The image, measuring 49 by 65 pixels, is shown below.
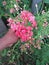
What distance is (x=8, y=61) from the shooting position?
2.43m

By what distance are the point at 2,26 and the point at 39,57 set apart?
490 mm

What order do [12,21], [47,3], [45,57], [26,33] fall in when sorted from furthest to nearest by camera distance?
[47,3]
[45,57]
[12,21]
[26,33]

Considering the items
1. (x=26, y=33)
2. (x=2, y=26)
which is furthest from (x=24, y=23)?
(x=2, y=26)

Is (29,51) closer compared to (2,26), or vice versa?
(2,26)

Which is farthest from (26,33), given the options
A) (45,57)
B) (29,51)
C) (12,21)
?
(29,51)

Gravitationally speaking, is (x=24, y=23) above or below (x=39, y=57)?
above

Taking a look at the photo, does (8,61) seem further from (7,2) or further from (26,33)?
(26,33)

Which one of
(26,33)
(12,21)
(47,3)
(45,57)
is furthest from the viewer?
(47,3)

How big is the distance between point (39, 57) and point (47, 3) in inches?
22.4

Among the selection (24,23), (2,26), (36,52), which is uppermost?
(24,23)

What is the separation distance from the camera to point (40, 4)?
2.30 meters

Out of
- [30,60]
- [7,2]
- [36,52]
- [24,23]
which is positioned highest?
[24,23]

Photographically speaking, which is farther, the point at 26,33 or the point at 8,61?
the point at 8,61

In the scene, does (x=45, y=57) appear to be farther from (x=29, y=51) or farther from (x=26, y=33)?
(x=26, y=33)
